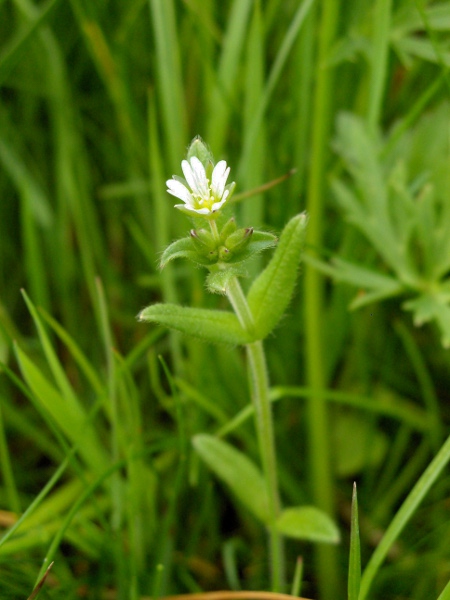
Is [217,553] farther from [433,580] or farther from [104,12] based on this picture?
[104,12]

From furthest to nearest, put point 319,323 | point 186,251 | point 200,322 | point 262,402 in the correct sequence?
point 319,323
point 262,402
point 200,322
point 186,251

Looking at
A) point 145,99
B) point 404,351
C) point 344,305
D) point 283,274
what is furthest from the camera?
point 145,99

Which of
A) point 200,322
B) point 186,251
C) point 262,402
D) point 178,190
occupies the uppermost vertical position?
point 178,190

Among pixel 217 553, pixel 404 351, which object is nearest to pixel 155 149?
pixel 404 351

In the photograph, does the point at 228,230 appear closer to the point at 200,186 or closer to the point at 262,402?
the point at 200,186

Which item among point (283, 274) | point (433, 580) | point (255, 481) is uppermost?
point (283, 274)

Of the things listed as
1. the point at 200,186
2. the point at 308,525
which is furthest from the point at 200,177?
the point at 308,525
